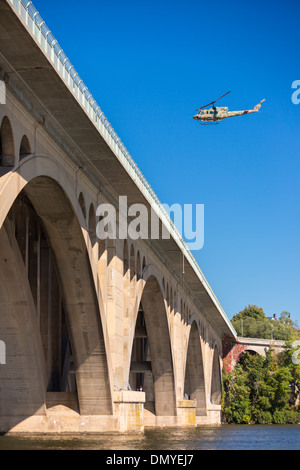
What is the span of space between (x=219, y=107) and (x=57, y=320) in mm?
23993

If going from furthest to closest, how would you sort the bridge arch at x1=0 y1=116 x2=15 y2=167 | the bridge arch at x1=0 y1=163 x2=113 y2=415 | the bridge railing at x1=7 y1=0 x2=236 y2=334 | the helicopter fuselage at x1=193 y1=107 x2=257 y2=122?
the helicopter fuselage at x1=193 y1=107 x2=257 y2=122, the bridge arch at x1=0 y1=163 x2=113 y2=415, the bridge arch at x1=0 y1=116 x2=15 y2=167, the bridge railing at x1=7 y1=0 x2=236 y2=334

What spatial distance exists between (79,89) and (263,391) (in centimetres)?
8579

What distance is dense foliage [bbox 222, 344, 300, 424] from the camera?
10356 centimetres

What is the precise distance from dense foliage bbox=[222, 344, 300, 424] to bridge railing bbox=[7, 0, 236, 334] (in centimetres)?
6684

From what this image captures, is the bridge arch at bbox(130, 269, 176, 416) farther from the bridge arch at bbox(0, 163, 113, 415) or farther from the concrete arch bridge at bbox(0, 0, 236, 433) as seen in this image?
the bridge arch at bbox(0, 163, 113, 415)

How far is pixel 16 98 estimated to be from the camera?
2483 cm

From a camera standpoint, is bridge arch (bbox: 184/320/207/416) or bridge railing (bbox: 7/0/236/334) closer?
bridge railing (bbox: 7/0/236/334)

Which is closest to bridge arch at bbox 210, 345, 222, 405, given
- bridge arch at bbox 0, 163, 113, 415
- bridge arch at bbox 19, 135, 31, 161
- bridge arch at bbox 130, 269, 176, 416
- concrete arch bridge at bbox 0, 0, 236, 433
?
bridge arch at bbox 130, 269, 176, 416

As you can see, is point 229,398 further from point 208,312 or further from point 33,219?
point 33,219

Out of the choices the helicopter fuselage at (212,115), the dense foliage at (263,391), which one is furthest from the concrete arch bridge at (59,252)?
the dense foliage at (263,391)

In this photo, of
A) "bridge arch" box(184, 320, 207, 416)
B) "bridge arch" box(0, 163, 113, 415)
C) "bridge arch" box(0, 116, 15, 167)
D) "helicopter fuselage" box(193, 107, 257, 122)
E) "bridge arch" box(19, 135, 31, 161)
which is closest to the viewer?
"bridge arch" box(0, 116, 15, 167)

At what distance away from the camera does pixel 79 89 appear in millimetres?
26656

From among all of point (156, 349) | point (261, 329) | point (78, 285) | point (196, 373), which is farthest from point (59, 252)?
point (261, 329)
